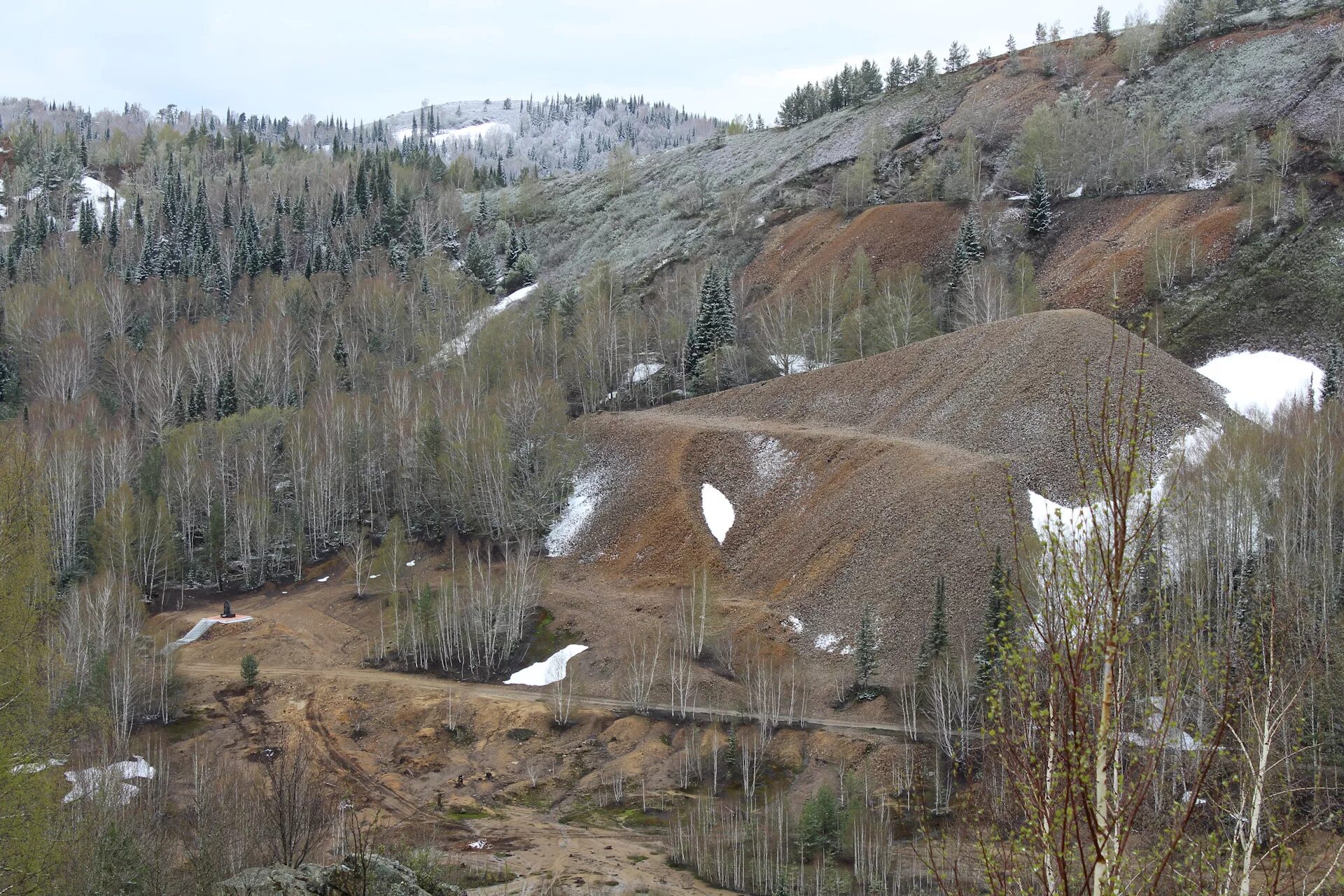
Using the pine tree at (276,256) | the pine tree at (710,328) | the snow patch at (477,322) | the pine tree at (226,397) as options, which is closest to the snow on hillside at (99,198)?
the pine tree at (276,256)

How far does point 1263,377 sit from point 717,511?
32.4 metres

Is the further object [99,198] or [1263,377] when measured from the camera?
[99,198]

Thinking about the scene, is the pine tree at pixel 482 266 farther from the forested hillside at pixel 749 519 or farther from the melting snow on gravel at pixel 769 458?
the melting snow on gravel at pixel 769 458

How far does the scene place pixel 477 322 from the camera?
9319 centimetres

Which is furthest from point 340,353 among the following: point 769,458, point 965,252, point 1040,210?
point 1040,210

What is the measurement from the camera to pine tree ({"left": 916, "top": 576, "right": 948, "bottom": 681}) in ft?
123

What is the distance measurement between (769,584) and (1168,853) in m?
42.7

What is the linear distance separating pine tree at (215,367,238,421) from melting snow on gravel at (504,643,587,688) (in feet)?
124

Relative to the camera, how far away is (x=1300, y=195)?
222 feet

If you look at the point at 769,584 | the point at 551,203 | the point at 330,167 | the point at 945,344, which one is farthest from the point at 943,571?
the point at 330,167

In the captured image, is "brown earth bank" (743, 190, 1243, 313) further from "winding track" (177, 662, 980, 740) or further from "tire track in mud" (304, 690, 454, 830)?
"tire track in mud" (304, 690, 454, 830)

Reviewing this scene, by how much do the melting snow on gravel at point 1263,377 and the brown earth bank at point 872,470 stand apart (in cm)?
566

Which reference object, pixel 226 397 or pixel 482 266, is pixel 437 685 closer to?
pixel 226 397

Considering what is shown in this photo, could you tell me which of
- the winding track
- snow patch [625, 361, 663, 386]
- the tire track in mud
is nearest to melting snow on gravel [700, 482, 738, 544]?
the winding track
